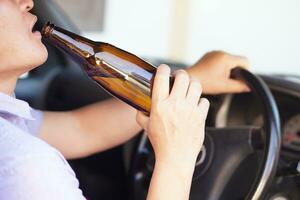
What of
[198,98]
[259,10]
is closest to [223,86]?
[198,98]

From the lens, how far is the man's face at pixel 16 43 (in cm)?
92

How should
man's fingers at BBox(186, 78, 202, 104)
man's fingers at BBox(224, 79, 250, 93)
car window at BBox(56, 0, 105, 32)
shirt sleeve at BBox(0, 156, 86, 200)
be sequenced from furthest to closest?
car window at BBox(56, 0, 105, 32) < man's fingers at BBox(224, 79, 250, 93) < man's fingers at BBox(186, 78, 202, 104) < shirt sleeve at BBox(0, 156, 86, 200)

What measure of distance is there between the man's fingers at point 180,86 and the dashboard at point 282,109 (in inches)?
17.1

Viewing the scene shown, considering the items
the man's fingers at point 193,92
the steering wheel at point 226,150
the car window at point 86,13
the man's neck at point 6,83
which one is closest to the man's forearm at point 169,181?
the man's fingers at point 193,92

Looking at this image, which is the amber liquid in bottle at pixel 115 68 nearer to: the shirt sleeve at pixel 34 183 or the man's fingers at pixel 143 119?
the man's fingers at pixel 143 119

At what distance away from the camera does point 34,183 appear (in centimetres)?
73

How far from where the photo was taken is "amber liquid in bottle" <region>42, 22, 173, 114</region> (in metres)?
0.85

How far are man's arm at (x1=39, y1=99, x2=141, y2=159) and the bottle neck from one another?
338 millimetres

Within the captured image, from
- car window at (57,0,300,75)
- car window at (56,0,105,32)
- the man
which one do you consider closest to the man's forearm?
the man

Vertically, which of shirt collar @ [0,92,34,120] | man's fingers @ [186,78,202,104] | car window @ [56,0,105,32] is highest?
man's fingers @ [186,78,202,104]

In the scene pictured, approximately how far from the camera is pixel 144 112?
2.83 ft

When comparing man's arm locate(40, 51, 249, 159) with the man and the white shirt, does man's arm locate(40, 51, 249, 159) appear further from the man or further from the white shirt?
the white shirt

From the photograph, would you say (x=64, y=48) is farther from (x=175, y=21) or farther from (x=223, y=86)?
(x=175, y=21)

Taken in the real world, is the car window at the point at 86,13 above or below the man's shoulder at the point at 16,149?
below
